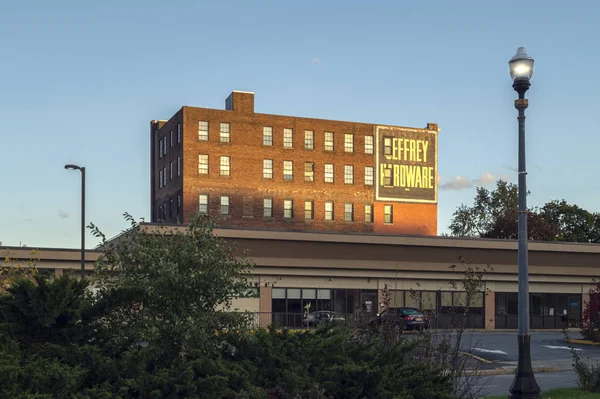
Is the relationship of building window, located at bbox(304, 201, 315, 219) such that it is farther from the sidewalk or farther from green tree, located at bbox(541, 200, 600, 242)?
the sidewalk

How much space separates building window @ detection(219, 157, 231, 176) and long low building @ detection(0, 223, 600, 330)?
2084 cm

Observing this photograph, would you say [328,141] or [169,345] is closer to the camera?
[169,345]

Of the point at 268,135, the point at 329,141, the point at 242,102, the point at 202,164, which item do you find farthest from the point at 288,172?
the point at 202,164

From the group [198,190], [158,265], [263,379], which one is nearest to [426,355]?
[263,379]

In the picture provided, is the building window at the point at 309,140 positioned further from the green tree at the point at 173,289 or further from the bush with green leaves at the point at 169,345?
the green tree at the point at 173,289

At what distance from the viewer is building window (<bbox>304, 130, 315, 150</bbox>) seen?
80.9m

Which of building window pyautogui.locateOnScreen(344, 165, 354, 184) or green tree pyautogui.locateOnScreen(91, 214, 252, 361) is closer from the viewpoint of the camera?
green tree pyautogui.locateOnScreen(91, 214, 252, 361)

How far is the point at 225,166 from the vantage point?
77438 mm

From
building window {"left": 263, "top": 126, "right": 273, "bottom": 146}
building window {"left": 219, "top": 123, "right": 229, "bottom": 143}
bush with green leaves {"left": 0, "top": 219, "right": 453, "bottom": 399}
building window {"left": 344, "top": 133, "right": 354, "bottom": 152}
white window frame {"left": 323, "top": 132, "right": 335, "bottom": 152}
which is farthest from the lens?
building window {"left": 344, "top": 133, "right": 354, "bottom": 152}

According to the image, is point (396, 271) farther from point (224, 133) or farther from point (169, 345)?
point (169, 345)

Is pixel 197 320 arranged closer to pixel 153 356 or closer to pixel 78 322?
pixel 153 356

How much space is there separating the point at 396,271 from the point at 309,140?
24.5m

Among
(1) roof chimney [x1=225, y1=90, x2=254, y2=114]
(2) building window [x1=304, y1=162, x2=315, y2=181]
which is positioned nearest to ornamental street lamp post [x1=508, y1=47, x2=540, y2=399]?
(1) roof chimney [x1=225, y1=90, x2=254, y2=114]

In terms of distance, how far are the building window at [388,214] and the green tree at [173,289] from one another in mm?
70277
